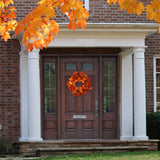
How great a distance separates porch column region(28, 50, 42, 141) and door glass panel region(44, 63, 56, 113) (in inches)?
46.5

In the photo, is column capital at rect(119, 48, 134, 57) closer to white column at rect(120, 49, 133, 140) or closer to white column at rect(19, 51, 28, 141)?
white column at rect(120, 49, 133, 140)

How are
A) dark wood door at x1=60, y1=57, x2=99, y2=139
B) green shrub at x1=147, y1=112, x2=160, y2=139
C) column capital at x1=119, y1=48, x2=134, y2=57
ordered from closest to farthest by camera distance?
green shrub at x1=147, y1=112, x2=160, y2=139
column capital at x1=119, y1=48, x2=134, y2=57
dark wood door at x1=60, y1=57, x2=99, y2=139

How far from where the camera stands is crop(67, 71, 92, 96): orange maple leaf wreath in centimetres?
1167

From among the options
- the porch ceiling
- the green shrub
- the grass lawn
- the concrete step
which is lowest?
the grass lawn

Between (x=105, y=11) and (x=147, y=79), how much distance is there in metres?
2.24

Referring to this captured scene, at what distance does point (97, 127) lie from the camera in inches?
472

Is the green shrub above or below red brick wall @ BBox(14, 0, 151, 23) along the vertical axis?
below

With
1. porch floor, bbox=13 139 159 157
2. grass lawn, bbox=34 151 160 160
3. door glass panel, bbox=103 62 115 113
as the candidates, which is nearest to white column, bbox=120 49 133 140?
door glass panel, bbox=103 62 115 113

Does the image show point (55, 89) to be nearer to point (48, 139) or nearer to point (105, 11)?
point (48, 139)

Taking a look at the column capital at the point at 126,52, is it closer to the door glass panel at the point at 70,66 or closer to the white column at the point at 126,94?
the white column at the point at 126,94

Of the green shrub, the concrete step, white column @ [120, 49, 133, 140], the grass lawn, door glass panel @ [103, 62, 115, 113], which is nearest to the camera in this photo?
the grass lawn

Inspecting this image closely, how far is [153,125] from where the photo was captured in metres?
11.4

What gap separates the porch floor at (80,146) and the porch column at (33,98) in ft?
0.77

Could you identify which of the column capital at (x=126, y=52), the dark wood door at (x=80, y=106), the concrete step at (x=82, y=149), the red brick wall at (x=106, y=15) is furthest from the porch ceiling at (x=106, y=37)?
the concrete step at (x=82, y=149)
